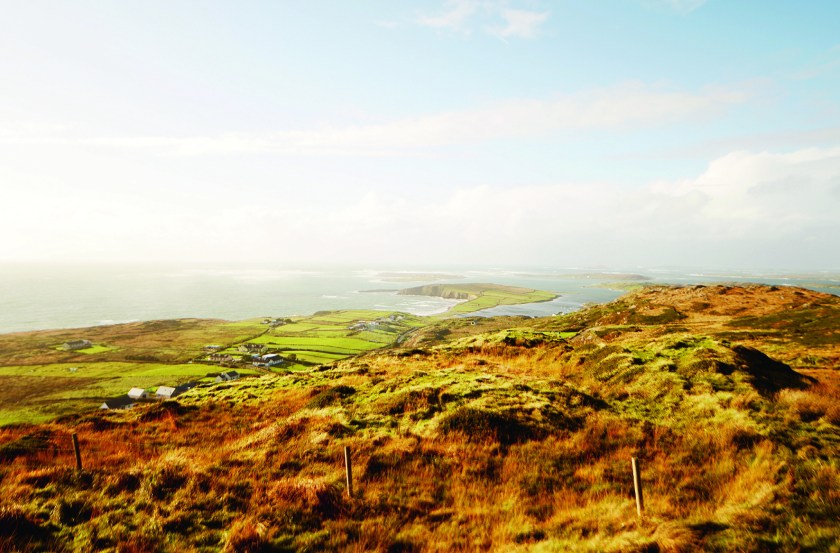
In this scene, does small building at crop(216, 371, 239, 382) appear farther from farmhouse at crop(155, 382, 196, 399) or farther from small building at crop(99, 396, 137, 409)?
small building at crop(99, 396, 137, 409)

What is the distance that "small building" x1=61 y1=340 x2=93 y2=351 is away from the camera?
102m

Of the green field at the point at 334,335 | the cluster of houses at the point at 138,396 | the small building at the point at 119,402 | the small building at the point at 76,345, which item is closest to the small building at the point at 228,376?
the cluster of houses at the point at 138,396

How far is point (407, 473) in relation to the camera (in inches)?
475

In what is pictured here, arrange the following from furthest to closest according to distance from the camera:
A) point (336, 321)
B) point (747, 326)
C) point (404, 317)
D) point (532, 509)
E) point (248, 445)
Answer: point (404, 317) < point (336, 321) < point (747, 326) < point (248, 445) < point (532, 509)

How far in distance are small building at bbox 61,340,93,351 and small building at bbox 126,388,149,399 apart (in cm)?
5786

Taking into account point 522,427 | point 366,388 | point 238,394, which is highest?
point 522,427

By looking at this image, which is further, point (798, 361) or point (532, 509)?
point (798, 361)

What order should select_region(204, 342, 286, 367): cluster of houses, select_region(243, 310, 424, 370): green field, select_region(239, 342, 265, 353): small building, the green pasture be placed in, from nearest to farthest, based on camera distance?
the green pasture < select_region(204, 342, 286, 367): cluster of houses < select_region(243, 310, 424, 370): green field < select_region(239, 342, 265, 353): small building

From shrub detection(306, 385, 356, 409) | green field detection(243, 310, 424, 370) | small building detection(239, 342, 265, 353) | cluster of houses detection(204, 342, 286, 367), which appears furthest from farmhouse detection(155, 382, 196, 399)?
shrub detection(306, 385, 356, 409)

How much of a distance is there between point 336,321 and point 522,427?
139 m

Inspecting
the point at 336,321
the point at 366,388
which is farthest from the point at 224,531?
the point at 336,321

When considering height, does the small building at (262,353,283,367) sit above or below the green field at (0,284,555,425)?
above

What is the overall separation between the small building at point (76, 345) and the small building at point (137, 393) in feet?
190

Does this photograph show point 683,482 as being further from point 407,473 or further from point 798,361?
point 798,361
